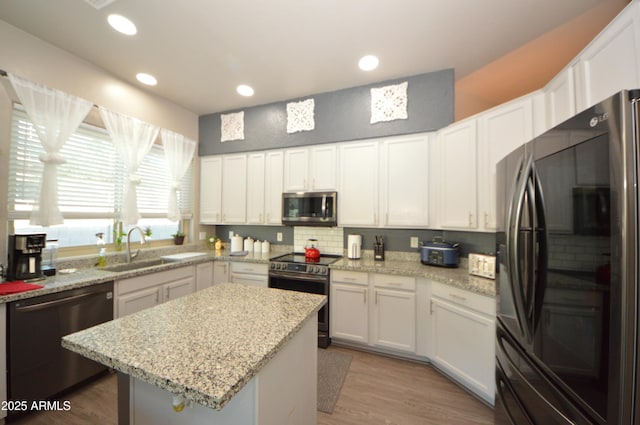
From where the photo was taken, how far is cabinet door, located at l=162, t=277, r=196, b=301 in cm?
253

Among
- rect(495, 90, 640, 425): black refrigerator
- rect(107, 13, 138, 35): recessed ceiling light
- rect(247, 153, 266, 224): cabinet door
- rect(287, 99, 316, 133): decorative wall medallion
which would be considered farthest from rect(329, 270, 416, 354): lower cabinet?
rect(107, 13, 138, 35): recessed ceiling light

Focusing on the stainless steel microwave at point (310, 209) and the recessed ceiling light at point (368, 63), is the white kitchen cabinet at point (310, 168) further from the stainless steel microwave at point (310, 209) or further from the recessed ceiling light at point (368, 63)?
the recessed ceiling light at point (368, 63)

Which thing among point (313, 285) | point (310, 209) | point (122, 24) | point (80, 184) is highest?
point (122, 24)

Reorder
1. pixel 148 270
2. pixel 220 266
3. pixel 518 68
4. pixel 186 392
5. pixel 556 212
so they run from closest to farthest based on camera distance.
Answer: pixel 186 392 → pixel 556 212 → pixel 148 270 → pixel 518 68 → pixel 220 266

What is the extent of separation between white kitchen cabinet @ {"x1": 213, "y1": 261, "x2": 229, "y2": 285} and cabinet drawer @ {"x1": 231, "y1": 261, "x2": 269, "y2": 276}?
10cm

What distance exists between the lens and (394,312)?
7.76 feet

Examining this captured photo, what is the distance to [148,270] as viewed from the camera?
2.34 metres

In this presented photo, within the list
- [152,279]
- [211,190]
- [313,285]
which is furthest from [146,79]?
[313,285]

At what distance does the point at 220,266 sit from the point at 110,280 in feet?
3.90

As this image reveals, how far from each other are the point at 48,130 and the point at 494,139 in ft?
12.6

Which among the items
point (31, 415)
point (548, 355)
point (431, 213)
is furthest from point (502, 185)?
point (31, 415)

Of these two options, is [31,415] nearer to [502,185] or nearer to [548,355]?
[548,355]

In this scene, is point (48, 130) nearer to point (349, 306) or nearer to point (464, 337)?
point (349, 306)

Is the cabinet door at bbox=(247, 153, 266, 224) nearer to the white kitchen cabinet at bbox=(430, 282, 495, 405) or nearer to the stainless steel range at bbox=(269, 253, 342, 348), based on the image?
the stainless steel range at bbox=(269, 253, 342, 348)
